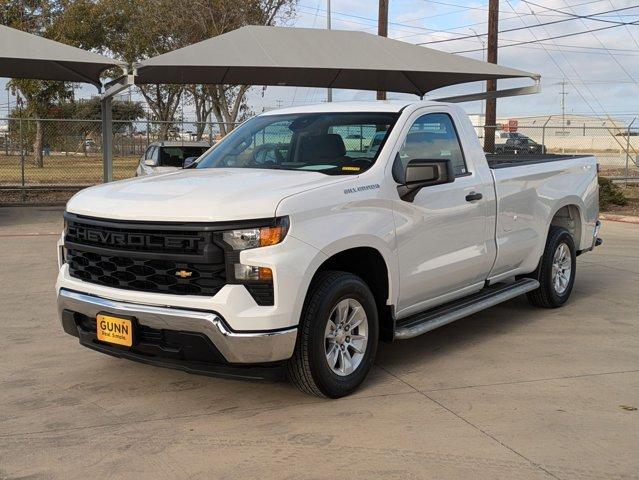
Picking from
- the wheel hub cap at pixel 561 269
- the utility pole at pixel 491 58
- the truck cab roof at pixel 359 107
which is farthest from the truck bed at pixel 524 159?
the utility pole at pixel 491 58

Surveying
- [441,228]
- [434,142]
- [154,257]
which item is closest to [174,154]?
[434,142]

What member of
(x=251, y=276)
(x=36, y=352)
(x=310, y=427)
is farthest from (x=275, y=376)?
A: (x=36, y=352)

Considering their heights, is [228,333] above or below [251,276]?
below

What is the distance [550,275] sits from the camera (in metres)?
7.30

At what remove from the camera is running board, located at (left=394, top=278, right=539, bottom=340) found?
5.36m

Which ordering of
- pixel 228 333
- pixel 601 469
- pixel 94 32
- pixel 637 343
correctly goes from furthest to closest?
1. pixel 94 32
2. pixel 637 343
3. pixel 228 333
4. pixel 601 469

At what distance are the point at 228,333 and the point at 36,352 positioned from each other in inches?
98.6

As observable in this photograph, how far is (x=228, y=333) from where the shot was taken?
4.23m

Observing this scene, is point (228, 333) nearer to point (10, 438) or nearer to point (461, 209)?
point (10, 438)

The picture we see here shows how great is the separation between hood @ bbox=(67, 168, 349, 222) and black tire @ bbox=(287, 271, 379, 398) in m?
0.62

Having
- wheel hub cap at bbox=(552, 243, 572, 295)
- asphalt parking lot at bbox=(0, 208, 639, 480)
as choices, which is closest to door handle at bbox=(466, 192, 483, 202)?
asphalt parking lot at bbox=(0, 208, 639, 480)

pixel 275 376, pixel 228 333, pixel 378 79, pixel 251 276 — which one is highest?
pixel 378 79

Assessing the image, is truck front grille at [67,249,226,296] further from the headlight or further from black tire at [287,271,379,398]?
black tire at [287,271,379,398]

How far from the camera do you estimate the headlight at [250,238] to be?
4.29 meters
